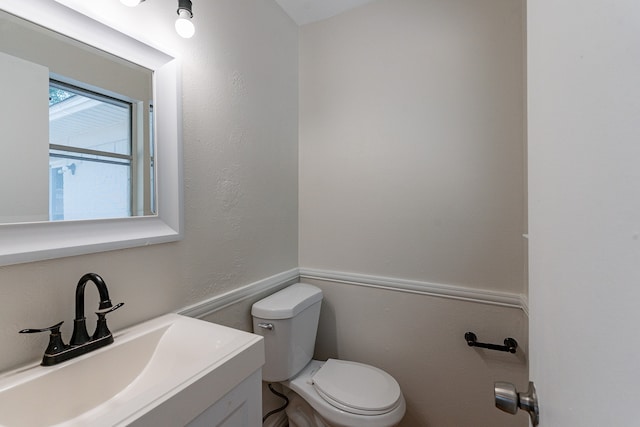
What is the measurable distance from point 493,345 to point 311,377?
88cm

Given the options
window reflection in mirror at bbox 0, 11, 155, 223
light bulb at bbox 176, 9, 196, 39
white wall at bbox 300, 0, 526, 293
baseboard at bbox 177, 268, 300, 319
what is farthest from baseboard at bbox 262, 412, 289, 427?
light bulb at bbox 176, 9, 196, 39

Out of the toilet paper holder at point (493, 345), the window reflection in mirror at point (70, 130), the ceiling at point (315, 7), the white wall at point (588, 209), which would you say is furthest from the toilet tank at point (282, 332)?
the ceiling at point (315, 7)

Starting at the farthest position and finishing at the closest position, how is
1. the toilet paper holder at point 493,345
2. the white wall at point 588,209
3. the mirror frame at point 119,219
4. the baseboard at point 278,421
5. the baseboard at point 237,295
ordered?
the baseboard at point 278,421 < the toilet paper holder at point 493,345 < the baseboard at point 237,295 < the mirror frame at point 119,219 < the white wall at point 588,209

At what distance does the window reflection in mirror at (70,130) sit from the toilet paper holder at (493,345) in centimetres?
150

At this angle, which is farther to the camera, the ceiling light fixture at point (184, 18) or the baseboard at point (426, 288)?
the baseboard at point (426, 288)

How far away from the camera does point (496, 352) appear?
1.33 m

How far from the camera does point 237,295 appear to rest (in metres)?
1.30

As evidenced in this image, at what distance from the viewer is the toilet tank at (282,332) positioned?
52.2 inches

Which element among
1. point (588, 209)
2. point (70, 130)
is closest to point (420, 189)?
point (588, 209)

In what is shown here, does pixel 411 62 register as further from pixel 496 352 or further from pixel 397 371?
pixel 397 371

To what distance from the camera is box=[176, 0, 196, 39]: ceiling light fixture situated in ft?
3.08

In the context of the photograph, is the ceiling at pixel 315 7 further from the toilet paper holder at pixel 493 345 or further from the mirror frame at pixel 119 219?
the toilet paper holder at pixel 493 345

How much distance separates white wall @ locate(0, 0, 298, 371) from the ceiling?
0.18ft

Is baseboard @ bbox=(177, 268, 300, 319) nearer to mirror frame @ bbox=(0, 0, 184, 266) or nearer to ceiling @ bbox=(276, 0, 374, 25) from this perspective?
mirror frame @ bbox=(0, 0, 184, 266)
